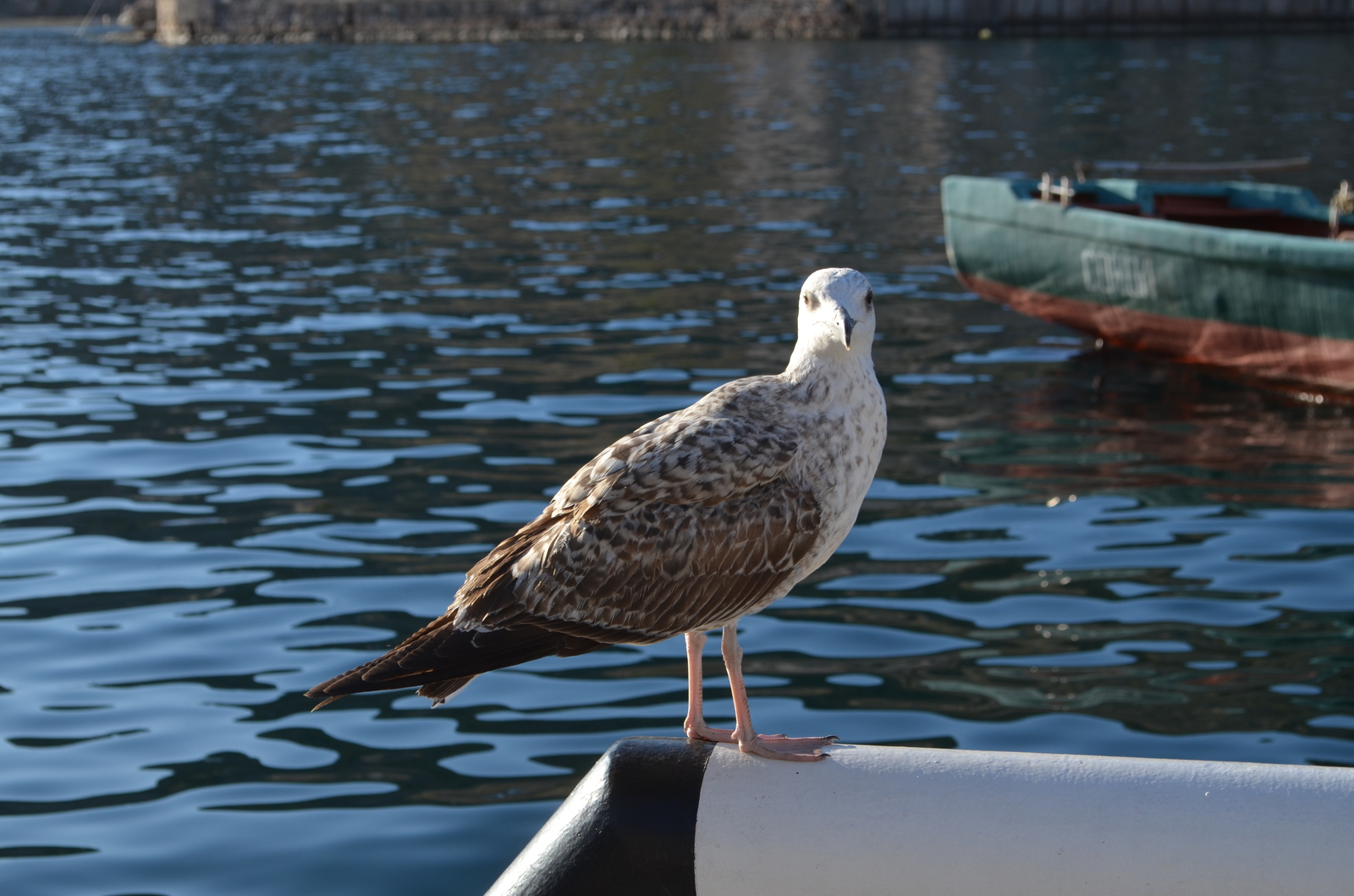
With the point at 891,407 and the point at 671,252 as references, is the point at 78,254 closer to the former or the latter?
the point at 671,252

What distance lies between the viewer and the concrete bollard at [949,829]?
227cm

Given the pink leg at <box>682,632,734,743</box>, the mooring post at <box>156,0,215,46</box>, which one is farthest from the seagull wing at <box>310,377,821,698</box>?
the mooring post at <box>156,0,215,46</box>

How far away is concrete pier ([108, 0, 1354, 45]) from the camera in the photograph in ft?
202

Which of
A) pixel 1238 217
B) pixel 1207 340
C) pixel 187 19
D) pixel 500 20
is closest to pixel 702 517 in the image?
pixel 1207 340

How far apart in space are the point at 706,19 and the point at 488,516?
60.8m

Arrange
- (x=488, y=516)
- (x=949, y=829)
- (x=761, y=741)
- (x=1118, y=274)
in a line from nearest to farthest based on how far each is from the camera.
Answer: (x=949, y=829) < (x=761, y=741) < (x=488, y=516) < (x=1118, y=274)

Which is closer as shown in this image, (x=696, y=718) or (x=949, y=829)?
(x=949, y=829)

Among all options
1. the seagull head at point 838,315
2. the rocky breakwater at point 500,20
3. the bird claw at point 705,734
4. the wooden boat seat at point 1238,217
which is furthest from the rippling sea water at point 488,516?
the rocky breakwater at point 500,20

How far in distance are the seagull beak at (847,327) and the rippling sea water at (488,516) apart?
313cm

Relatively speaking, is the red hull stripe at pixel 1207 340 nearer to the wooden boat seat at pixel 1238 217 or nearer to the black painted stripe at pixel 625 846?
the wooden boat seat at pixel 1238 217

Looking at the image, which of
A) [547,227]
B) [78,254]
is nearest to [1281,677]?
[547,227]

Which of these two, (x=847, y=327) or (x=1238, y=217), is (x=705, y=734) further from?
(x=1238, y=217)

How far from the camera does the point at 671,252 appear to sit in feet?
58.9

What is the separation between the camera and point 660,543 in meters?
3.25
